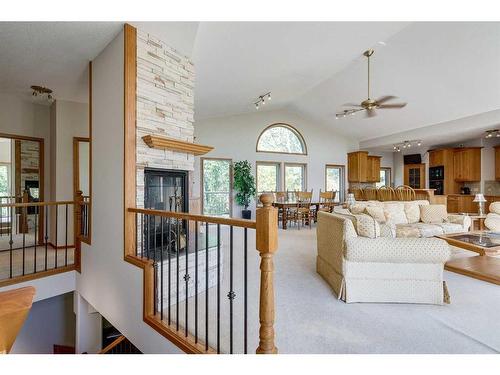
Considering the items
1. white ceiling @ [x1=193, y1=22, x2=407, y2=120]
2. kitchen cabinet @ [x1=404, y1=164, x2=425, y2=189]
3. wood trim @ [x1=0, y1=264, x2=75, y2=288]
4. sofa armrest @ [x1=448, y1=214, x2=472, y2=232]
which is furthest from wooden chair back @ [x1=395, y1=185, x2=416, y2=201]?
wood trim @ [x1=0, y1=264, x2=75, y2=288]

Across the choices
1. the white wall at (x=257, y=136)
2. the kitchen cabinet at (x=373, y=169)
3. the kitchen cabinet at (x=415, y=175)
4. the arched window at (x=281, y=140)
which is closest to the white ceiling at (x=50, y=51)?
the white wall at (x=257, y=136)

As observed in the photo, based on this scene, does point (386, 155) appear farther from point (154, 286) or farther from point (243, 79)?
point (154, 286)

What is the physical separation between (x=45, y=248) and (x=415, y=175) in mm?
10941

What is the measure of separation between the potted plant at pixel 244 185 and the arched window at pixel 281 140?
2.84ft

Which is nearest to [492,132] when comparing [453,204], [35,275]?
[453,204]

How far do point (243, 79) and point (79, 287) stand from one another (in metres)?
4.18

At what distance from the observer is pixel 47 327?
4469 millimetres

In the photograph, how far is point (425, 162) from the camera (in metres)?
9.48

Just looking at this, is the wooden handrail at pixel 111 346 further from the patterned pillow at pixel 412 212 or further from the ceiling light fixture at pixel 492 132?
the ceiling light fixture at pixel 492 132

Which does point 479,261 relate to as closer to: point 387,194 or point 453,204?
point 387,194

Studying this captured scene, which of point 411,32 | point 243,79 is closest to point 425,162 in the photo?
point 411,32

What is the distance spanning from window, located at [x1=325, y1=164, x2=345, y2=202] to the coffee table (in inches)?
207

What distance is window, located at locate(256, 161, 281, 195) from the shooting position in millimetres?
8023
